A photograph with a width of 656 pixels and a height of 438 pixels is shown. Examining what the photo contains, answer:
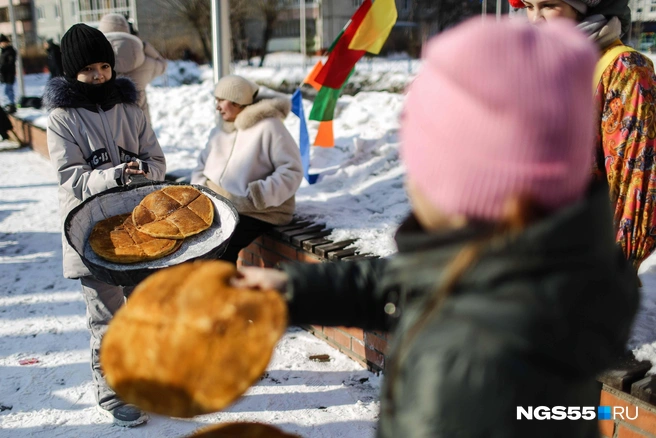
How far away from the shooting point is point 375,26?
17.2 ft

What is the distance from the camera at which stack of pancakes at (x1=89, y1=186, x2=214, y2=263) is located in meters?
2.52

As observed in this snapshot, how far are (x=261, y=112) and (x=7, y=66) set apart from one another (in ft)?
51.8

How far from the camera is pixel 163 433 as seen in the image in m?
2.86

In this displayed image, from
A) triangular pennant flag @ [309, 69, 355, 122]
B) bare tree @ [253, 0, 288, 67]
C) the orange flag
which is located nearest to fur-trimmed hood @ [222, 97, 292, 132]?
triangular pennant flag @ [309, 69, 355, 122]

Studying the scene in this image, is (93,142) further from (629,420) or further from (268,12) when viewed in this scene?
(268,12)

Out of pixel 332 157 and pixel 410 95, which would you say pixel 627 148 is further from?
pixel 332 157

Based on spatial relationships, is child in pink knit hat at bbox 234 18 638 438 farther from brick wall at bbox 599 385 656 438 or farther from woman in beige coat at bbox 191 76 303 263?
woman in beige coat at bbox 191 76 303 263

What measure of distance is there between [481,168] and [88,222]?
2.23m

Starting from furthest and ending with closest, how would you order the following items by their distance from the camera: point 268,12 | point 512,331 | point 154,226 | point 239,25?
point 268,12 → point 239,25 → point 154,226 → point 512,331

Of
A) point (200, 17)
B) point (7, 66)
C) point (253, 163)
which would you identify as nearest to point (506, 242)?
point (253, 163)

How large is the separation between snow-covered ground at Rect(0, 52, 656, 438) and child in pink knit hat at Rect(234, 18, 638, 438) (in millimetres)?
1781

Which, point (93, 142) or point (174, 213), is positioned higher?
point (93, 142)

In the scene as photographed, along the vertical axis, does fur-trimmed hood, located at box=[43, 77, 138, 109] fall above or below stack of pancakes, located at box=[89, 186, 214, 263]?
above

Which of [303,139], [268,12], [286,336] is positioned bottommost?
[286,336]
